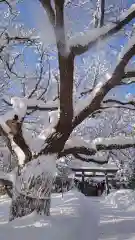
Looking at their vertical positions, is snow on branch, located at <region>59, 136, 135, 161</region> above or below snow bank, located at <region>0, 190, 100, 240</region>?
above

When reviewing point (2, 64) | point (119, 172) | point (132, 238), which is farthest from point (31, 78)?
point (119, 172)

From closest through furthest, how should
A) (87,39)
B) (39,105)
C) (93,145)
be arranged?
(87,39) < (93,145) < (39,105)

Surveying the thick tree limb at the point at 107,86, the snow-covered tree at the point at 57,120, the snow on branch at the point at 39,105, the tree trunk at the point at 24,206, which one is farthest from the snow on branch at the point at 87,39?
the tree trunk at the point at 24,206

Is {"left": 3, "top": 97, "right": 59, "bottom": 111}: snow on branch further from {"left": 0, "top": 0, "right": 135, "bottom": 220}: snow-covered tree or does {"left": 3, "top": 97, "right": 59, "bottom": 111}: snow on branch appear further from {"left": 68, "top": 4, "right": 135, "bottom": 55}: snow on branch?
{"left": 68, "top": 4, "right": 135, "bottom": 55}: snow on branch

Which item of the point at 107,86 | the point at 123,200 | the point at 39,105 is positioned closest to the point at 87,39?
the point at 107,86

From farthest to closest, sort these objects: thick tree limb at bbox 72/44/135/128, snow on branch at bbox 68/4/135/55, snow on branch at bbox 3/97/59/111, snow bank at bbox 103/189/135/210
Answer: snow bank at bbox 103/189/135/210 → snow on branch at bbox 3/97/59/111 → thick tree limb at bbox 72/44/135/128 → snow on branch at bbox 68/4/135/55

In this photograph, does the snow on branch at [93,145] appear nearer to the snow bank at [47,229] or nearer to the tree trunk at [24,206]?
the tree trunk at [24,206]

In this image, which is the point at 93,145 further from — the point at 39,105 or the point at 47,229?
the point at 47,229

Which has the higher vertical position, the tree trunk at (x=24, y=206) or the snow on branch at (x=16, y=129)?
the snow on branch at (x=16, y=129)

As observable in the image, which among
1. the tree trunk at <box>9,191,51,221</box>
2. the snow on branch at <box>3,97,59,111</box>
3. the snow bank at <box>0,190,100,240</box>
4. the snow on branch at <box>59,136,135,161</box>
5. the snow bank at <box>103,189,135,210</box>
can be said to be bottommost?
the snow bank at <box>103,189,135,210</box>

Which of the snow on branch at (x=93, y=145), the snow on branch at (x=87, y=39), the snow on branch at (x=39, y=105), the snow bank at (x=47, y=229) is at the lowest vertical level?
the snow bank at (x=47, y=229)

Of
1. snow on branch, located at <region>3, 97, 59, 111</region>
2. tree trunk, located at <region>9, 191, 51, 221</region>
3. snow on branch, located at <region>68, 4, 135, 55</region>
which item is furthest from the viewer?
snow on branch, located at <region>3, 97, 59, 111</region>

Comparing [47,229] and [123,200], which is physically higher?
[47,229]

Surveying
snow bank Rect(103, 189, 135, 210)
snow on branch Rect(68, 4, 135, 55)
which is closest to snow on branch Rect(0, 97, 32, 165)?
snow on branch Rect(68, 4, 135, 55)
